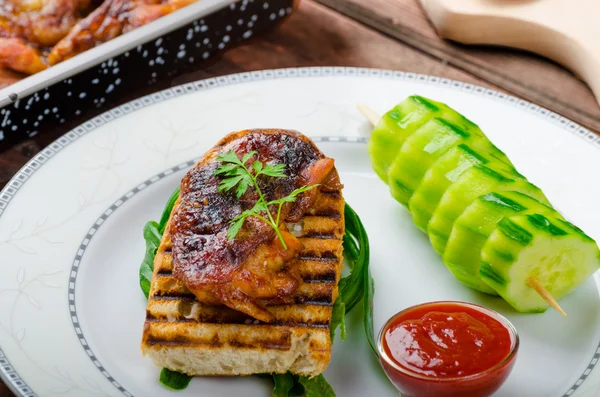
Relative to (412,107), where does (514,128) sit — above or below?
below

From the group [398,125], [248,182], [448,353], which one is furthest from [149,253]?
[448,353]

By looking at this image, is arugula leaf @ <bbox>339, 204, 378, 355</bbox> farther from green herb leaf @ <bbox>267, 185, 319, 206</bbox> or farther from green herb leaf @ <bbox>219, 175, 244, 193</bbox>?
green herb leaf @ <bbox>219, 175, 244, 193</bbox>

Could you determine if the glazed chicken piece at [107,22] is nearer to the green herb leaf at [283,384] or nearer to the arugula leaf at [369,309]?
the arugula leaf at [369,309]

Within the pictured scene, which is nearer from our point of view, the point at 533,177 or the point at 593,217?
the point at 593,217

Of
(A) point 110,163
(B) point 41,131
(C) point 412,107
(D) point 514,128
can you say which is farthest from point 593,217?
(B) point 41,131

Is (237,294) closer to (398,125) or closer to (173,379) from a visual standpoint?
(173,379)

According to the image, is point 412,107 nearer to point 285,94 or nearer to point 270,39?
point 285,94
